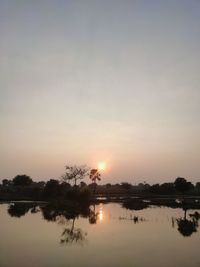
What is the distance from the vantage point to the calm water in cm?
3325

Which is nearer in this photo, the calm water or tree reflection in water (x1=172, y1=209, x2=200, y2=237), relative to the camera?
the calm water

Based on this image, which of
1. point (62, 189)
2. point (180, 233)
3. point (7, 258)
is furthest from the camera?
point (62, 189)

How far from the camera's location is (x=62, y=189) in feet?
440

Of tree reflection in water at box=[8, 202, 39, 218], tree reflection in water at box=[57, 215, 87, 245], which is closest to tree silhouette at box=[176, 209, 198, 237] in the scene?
tree reflection in water at box=[57, 215, 87, 245]

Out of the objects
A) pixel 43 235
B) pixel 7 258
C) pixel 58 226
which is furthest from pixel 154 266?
pixel 58 226

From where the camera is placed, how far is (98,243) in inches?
1679

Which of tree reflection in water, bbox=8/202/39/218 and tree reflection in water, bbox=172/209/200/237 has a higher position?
tree reflection in water, bbox=8/202/39/218

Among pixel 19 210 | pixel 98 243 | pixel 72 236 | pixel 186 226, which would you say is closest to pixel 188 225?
pixel 186 226

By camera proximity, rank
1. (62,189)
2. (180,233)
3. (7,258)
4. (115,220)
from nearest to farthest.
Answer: (7,258) → (180,233) → (115,220) → (62,189)

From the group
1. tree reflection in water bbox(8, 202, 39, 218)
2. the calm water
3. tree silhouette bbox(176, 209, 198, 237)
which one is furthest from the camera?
tree reflection in water bbox(8, 202, 39, 218)

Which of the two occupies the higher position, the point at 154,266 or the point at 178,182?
the point at 178,182

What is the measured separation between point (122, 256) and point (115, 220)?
31.4 metres

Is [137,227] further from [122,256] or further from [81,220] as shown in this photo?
[122,256]

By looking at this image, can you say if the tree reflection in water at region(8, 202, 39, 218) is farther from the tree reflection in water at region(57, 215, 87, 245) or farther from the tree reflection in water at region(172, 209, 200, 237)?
the tree reflection in water at region(172, 209, 200, 237)
